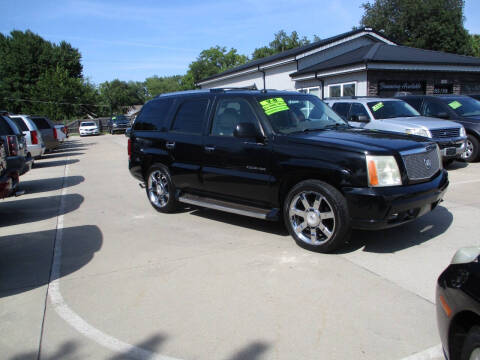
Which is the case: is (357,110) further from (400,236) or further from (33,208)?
(33,208)

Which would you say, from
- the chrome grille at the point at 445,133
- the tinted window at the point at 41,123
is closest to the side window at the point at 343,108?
the chrome grille at the point at 445,133

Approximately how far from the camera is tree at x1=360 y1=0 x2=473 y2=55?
44156mm

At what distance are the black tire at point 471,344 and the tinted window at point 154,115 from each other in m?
5.46

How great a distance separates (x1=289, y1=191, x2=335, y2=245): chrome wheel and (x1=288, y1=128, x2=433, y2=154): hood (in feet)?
2.10

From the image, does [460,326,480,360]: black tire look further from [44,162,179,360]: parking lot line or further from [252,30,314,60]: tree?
[252,30,314,60]: tree

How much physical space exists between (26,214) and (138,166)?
2.30 metres

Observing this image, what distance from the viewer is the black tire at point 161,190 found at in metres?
6.55

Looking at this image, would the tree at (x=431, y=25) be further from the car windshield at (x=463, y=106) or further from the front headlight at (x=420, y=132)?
the front headlight at (x=420, y=132)

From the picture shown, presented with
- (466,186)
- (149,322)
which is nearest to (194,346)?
(149,322)

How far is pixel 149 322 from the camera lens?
3.34 metres

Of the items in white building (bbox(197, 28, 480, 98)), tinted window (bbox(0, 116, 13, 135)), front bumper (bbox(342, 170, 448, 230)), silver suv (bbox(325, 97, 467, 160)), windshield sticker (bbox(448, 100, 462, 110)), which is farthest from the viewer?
white building (bbox(197, 28, 480, 98))

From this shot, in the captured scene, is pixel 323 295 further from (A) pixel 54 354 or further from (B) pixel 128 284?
(A) pixel 54 354

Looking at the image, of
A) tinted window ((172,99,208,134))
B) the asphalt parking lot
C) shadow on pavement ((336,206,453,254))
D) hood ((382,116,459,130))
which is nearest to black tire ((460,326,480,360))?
the asphalt parking lot

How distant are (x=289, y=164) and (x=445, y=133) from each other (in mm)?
6270
